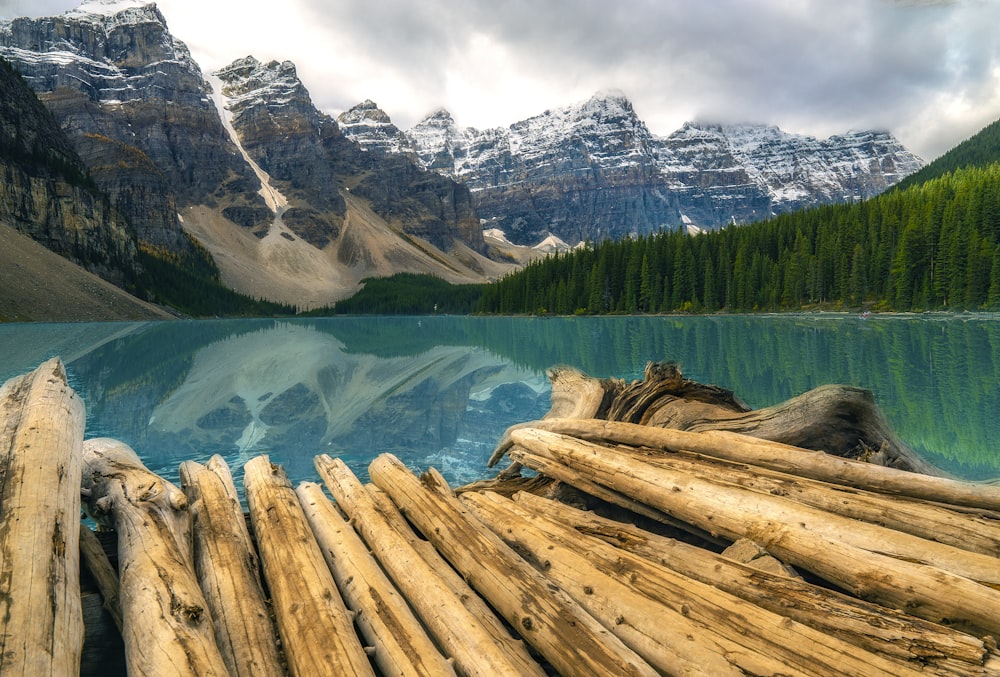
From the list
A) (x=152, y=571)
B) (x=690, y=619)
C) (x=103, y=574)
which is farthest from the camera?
(x=103, y=574)

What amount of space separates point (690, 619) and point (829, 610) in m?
1.03

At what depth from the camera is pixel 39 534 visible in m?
4.11

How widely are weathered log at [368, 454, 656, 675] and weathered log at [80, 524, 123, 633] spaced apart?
2925 mm

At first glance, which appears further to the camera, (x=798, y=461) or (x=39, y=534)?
(x=798, y=461)

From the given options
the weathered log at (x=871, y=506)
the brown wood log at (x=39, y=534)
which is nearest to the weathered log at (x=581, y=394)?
the weathered log at (x=871, y=506)

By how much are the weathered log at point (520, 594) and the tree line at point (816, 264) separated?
8898cm

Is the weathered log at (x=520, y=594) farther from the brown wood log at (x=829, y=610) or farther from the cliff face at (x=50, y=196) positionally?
the cliff face at (x=50, y=196)

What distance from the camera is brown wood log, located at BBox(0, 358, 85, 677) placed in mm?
3352

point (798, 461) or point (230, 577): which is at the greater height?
point (798, 461)

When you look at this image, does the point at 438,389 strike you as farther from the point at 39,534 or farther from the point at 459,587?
the point at 39,534

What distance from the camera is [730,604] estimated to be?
14.4 ft

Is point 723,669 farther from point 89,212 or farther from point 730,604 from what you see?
point 89,212

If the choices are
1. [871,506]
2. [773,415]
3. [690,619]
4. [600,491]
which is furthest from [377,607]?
[773,415]

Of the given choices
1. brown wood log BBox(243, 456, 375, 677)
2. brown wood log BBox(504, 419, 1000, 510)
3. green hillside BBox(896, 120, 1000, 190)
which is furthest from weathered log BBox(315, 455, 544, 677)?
green hillside BBox(896, 120, 1000, 190)
